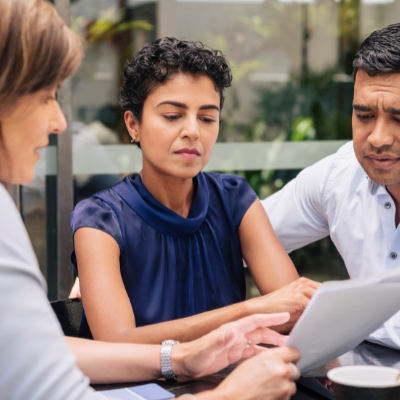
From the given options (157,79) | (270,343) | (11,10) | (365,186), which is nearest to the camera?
(11,10)

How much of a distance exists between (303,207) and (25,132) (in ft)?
4.51

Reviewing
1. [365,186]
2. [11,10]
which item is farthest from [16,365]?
[365,186]

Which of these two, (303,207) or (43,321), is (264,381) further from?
(303,207)

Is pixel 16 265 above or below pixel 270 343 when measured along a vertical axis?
above

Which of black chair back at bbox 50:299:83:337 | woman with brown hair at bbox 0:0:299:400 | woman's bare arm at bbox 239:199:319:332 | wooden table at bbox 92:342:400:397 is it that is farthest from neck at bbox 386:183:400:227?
black chair back at bbox 50:299:83:337

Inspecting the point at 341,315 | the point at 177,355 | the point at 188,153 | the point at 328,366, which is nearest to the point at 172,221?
the point at 188,153

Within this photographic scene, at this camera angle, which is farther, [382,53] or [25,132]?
[382,53]

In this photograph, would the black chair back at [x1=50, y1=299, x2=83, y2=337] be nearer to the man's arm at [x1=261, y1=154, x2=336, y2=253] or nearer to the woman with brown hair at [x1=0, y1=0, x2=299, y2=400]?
the woman with brown hair at [x1=0, y1=0, x2=299, y2=400]

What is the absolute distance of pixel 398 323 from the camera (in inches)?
61.9

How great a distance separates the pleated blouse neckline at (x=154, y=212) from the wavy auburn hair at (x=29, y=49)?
0.79 metres

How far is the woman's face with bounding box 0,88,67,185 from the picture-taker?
3.08 ft

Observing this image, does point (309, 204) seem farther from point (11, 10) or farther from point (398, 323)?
point (11, 10)

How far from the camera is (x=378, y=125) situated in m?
1.64

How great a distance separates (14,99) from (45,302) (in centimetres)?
36
